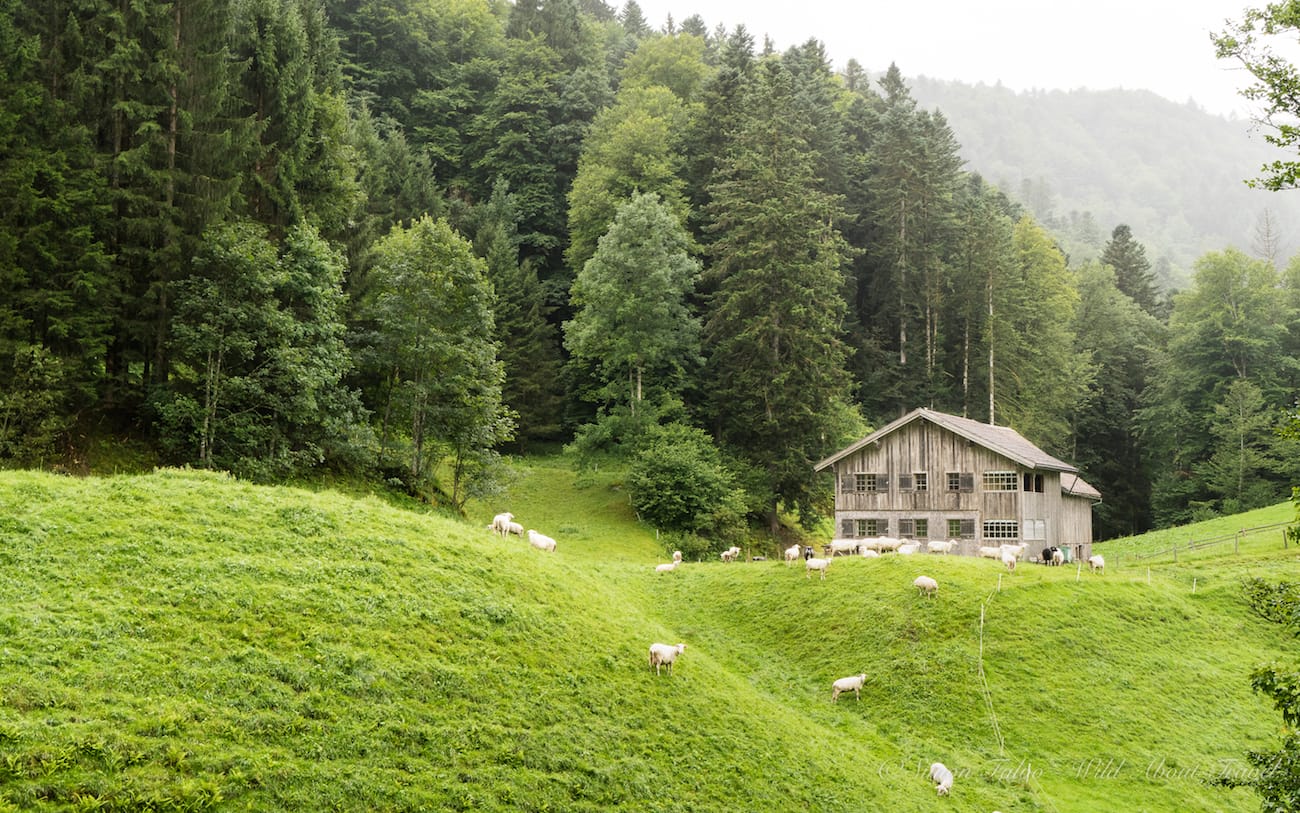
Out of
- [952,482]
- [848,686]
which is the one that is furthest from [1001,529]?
[848,686]

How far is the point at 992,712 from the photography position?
26812 millimetres

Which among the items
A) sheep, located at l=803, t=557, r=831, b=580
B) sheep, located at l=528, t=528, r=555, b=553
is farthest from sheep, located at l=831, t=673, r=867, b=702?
sheep, located at l=528, t=528, r=555, b=553

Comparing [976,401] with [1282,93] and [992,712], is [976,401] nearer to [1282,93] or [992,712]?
[992,712]

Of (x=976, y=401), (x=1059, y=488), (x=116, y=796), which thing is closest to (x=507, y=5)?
(x=976, y=401)

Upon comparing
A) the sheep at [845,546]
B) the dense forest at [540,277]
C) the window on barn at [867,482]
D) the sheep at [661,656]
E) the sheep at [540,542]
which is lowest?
the sheep at [661,656]

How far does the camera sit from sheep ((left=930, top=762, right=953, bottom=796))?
22.5m

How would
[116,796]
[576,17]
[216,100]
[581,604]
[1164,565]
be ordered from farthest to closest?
[576,17]
[1164,565]
[216,100]
[581,604]
[116,796]

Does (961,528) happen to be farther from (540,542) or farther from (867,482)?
(540,542)

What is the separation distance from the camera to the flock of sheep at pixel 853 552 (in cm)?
2352

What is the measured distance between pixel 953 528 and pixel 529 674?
106 feet

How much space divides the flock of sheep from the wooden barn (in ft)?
4.91

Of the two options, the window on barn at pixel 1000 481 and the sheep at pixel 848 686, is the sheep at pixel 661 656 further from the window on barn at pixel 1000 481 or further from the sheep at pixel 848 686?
the window on barn at pixel 1000 481

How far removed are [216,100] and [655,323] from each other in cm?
2966

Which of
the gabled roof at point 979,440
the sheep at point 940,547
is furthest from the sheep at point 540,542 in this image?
the gabled roof at point 979,440
